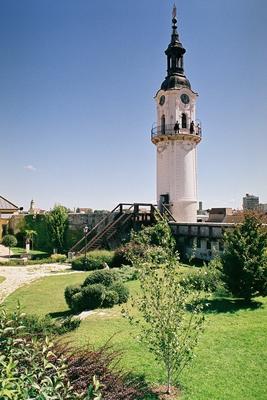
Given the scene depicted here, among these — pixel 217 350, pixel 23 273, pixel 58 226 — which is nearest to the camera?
pixel 217 350

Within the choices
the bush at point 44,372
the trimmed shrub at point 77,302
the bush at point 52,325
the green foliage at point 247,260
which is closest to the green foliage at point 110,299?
the trimmed shrub at point 77,302

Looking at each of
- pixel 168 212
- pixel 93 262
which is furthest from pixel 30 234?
pixel 168 212

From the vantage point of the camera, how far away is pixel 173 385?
307 inches

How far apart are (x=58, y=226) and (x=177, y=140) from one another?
1494 cm

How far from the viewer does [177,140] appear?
34.2 metres

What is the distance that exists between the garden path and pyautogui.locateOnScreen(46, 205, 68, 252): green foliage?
7.47 meters

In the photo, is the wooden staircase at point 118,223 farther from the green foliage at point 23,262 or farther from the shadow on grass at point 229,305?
the shadow on grass at point 229,305

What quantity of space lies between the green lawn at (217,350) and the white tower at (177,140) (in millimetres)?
19760

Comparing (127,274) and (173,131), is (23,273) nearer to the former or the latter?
(127,274)

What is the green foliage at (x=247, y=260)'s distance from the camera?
557 inches

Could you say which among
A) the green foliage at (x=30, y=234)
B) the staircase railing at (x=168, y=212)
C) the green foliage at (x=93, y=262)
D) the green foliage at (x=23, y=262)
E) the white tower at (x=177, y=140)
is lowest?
the green foliage at (x=23, y=262)

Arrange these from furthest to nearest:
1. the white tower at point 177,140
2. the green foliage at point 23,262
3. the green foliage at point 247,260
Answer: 1. the white tower at point 177,140
2. the green foliage at point 23,262
3. the green foliage at point 247,260

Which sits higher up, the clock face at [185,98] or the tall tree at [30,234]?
the clock face at [185,98]

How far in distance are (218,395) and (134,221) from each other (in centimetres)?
2441
